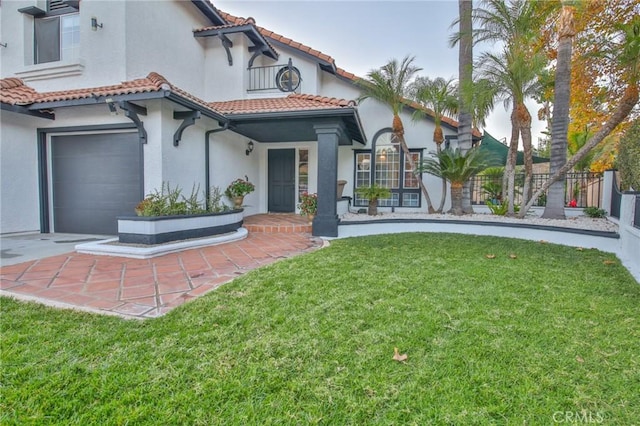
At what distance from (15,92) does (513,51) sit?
1222 cm

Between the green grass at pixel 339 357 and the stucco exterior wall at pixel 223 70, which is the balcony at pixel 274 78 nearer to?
the stucco exterior wall at pixel 223 70

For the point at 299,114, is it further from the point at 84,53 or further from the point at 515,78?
the point at 84,53

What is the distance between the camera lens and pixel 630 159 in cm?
663

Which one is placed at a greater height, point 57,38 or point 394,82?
point 57,38

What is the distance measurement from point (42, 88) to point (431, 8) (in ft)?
44.4

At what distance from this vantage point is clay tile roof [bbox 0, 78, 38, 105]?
270 inches

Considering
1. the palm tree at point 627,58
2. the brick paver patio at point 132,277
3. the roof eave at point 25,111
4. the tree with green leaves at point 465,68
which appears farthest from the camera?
the tree with green leaves at point 465,68

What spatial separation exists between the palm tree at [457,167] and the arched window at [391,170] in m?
2.19

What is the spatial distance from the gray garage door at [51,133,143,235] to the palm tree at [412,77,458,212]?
27.2ft

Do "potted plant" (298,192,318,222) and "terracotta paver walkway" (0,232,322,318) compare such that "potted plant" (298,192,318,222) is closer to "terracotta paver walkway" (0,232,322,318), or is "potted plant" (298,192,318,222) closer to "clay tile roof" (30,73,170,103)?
"terracotta paver walkway" (0,232,322,318)

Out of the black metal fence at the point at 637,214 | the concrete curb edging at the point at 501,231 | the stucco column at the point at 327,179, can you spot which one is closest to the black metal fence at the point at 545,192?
the concrete curb edging at the point at 501,231

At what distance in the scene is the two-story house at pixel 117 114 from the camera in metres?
6.89

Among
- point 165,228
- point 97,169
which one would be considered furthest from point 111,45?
point 165,228

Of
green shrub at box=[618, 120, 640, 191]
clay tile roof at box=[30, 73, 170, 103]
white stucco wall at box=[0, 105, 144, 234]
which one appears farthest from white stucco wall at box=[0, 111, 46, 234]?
green shrub at box=[618, 120, 640, 191]
